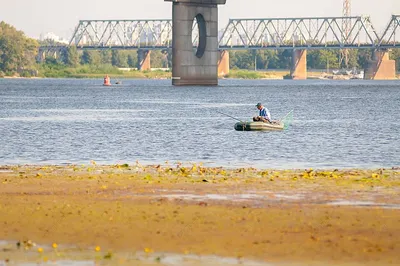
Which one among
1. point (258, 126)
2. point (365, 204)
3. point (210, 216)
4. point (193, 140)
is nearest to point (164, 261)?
point (210, 216)

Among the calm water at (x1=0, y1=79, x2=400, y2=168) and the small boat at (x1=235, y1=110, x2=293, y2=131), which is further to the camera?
the small boat at (x1=235, y1=110, x2=293, y2=131)

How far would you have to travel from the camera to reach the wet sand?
2078cm

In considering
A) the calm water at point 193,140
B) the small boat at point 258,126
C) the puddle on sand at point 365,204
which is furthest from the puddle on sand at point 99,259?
the small boat at point 258,126

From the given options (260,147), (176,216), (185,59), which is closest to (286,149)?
(260,147)

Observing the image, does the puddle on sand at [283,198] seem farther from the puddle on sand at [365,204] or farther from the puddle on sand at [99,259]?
the puddle on sand at [99,259]

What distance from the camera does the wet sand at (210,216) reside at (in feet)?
68.2

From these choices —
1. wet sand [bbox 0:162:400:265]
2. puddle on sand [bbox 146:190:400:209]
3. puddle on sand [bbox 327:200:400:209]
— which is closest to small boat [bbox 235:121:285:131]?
wet sand [bbox 0:162:400:265]

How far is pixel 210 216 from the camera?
24594 mm

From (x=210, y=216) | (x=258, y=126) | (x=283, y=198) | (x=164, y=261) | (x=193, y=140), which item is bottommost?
(x=193, y=140)

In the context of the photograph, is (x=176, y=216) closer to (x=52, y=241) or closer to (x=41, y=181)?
(x=52, y=241)

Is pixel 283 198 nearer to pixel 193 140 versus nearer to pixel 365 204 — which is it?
pixel 365 204

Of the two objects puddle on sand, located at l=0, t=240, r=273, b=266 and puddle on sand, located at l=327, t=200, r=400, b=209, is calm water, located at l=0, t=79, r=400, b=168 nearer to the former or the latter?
puddle on sand, located at l=327, t=200, r=400, b=209

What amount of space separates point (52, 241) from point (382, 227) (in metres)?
6.66

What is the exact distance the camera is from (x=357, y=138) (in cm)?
6103
